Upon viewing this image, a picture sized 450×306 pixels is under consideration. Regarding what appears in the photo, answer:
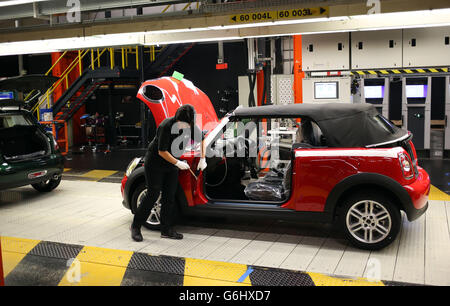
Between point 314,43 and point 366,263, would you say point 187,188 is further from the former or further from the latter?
point 314,43

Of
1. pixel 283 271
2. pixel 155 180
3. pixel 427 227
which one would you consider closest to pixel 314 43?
pixel 427 227

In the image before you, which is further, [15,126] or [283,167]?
[15,126]

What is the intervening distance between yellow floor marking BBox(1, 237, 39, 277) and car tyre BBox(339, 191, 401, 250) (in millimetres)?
3336

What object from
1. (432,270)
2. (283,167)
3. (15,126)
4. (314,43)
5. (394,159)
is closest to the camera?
(432,270)

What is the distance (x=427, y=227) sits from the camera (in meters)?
5.31

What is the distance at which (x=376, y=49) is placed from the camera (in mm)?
8672

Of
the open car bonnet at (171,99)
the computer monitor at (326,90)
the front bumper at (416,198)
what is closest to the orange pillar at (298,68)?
the computer monitor at (326,90)

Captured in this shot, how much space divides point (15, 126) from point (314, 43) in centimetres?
575

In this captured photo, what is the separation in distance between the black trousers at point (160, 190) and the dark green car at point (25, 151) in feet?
9.21

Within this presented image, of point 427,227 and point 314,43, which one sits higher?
point 314,43

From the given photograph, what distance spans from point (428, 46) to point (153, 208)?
6181 millimetres

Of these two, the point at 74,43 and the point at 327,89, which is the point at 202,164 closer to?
the point at 74,43

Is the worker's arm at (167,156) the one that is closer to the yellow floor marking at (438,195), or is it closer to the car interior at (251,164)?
the car interior at (251,164)

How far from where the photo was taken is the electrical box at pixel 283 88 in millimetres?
10445
